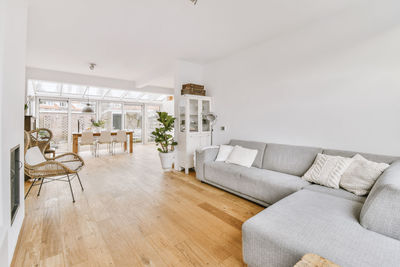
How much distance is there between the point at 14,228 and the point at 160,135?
2537 millimetres

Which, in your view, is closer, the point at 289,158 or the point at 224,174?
the point at 289,158

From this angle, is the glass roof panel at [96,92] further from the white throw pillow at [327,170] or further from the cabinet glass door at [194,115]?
the white throw pillow at [327,170]

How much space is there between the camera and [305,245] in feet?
3.48

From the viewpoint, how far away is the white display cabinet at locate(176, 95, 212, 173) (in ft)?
12.3

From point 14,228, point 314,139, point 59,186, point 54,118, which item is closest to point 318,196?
point 314,139

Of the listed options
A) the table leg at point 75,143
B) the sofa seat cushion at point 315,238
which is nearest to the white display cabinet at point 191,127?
the sofa seat cushion at point 315,238

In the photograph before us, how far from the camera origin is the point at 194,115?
388cm

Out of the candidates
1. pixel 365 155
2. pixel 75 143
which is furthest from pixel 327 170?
pixel 75 143

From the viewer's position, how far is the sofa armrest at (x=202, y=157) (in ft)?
10.4

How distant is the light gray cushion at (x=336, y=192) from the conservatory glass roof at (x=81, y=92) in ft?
19.1

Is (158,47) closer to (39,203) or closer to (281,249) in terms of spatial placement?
(39,203)

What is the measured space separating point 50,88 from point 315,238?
8061 millimetres

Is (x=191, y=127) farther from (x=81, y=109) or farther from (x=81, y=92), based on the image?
(x=81, y=109)

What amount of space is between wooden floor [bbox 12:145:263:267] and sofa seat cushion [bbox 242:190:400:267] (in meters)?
0.36
